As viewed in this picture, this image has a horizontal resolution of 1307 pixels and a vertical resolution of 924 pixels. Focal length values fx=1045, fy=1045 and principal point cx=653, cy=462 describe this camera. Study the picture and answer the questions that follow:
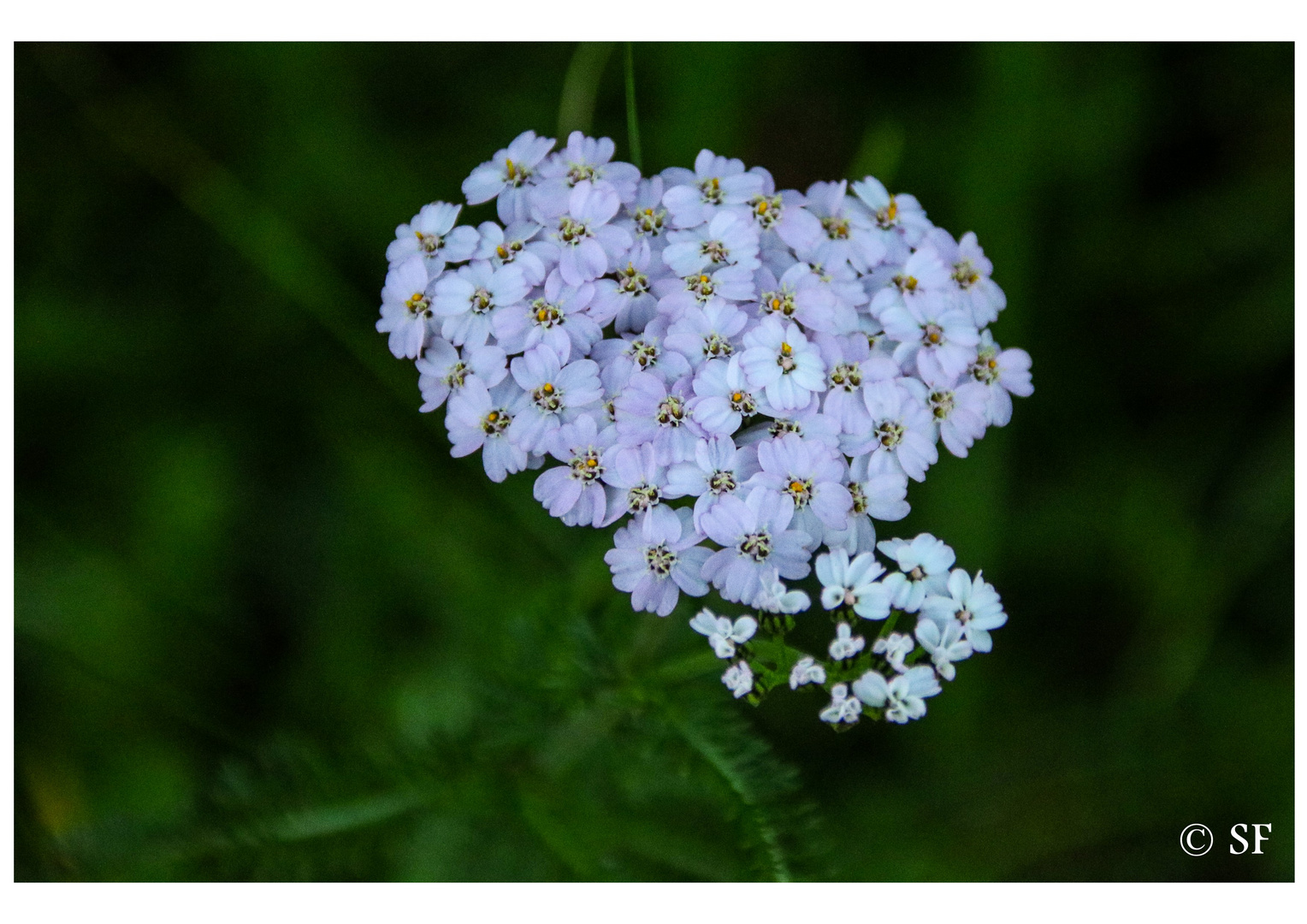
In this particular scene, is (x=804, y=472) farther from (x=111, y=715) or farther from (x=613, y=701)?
(x=111, y=715)

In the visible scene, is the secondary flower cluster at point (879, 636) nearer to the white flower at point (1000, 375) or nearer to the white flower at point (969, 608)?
the white flower at point (969, 608)

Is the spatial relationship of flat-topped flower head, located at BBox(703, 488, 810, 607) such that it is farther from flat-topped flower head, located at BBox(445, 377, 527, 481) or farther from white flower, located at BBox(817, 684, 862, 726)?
flat-topped flower head, located at BBox(445, 377, 527, 481)

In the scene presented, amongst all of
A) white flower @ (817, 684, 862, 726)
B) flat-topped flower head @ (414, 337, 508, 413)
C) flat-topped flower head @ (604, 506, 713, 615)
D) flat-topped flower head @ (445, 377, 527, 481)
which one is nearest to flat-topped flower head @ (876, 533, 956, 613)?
white flower @ (817, 684, 862, 726)

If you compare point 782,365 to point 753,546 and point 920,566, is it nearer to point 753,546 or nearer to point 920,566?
point 753,546

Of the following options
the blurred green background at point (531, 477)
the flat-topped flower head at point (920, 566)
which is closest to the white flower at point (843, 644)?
the flat-topped flower head at point (920, 566)

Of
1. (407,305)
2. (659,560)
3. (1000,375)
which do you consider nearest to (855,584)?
(659,560)
